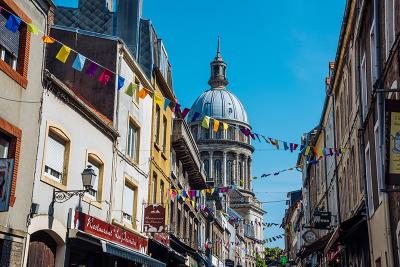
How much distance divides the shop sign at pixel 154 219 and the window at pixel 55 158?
7.02 m

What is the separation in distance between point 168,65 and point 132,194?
1000 centimetres

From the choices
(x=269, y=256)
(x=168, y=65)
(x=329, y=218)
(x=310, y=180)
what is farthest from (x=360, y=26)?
(x=269, y=256)

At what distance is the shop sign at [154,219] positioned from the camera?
22.4m

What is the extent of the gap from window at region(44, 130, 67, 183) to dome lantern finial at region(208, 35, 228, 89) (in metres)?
119

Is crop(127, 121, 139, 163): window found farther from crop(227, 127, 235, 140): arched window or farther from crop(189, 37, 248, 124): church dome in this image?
crop(189, 37, 248, 124): church dome

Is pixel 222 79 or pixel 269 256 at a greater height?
pixel 222 79

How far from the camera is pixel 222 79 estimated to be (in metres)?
135

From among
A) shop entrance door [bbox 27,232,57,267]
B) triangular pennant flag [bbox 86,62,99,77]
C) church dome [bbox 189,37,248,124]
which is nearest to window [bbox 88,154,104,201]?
shop entrance door [bbox 27,232,57,267]

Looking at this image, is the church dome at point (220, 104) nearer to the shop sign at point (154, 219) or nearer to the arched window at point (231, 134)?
the arched window at point (231, 134)

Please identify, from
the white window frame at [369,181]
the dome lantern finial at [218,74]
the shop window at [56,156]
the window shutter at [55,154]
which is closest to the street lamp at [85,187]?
the shop window at [56,156]

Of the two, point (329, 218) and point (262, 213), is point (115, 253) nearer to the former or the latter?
point (329, 218)

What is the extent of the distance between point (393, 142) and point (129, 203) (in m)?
13.6

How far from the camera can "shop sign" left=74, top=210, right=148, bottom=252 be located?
16531 mm

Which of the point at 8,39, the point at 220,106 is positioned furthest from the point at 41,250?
the point at 220,106
